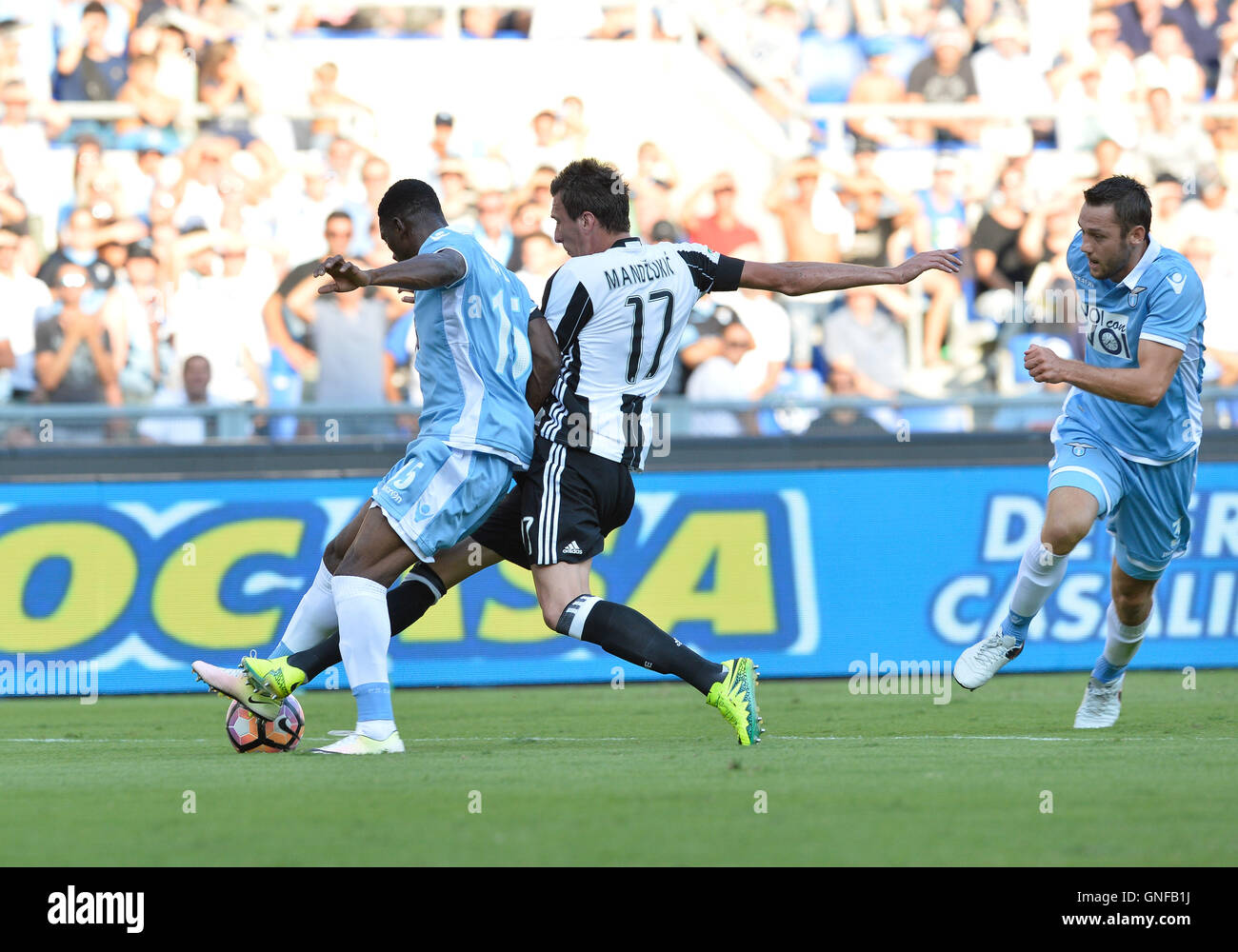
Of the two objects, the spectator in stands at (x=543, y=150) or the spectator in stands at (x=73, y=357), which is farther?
the spectator in stands at (x=543, y=150)

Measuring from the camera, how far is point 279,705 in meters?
6.46

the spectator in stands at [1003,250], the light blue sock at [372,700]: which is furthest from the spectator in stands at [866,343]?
the light blue sock at [372,700]

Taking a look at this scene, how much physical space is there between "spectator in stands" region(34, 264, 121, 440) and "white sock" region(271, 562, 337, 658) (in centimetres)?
560

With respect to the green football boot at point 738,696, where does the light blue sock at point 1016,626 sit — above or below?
above

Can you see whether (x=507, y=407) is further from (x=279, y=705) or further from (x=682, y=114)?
(x=682, y=114)

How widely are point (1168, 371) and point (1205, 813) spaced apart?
255cm

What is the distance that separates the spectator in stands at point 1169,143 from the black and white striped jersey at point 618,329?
31.6 feet

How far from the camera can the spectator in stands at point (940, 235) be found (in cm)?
1360

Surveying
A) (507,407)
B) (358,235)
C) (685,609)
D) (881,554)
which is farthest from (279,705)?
(358,235)

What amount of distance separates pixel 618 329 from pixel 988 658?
7.20 feet

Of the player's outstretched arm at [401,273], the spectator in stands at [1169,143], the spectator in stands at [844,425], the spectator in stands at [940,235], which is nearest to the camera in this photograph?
the player's outstretched arm at [401,273]

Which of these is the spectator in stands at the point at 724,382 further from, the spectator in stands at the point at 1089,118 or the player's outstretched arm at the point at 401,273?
the spectator in stands at the point at 1089,118

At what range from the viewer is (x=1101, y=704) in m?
7.38

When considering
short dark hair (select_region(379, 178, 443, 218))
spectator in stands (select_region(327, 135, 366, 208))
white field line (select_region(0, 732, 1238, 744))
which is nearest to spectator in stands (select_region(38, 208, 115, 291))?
spectator in stands (select_region(327, 135, 366, 208))
